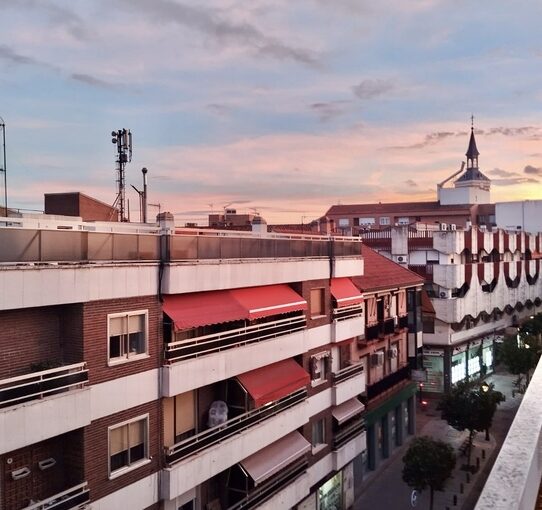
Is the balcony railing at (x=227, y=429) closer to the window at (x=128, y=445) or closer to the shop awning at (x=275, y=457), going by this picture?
the window at (x=128, y=445)

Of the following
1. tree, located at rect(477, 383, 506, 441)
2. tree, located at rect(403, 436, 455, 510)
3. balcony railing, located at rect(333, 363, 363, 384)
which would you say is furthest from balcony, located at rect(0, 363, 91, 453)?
A: tree, located at rect(477, 383, 506, 441)

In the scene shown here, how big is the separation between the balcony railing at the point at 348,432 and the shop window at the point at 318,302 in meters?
5.77

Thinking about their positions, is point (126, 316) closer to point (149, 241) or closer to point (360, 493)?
point (149, 241)

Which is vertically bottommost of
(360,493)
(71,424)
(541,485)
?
(360,493)

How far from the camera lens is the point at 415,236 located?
5072cm

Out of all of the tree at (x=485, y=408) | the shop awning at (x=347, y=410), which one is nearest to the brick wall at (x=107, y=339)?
the shop awning at (x=347, y=410)

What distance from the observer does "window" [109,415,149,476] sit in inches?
576

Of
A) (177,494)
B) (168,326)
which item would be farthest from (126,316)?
(177,494)

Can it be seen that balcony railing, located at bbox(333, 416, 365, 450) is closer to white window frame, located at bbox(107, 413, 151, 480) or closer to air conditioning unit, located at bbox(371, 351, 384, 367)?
air conditioning unit, located at bbox(371, 351, 384, 367)

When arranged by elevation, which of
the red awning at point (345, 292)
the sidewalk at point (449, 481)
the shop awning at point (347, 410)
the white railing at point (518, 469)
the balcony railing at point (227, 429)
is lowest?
the sidewalk at point (449, 481)

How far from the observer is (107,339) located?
14328mm

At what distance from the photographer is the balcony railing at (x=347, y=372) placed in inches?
1030

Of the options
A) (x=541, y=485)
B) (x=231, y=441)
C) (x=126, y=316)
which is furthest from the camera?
(x=231, y=441)

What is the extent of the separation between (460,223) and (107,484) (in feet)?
268
